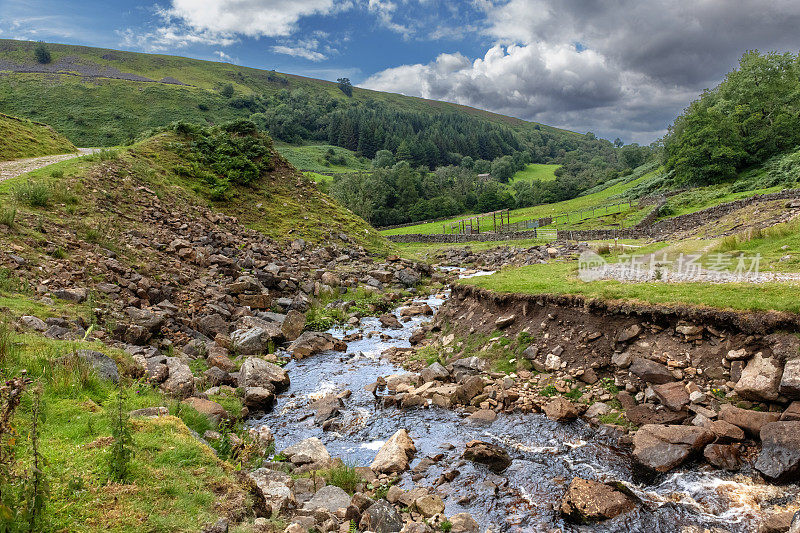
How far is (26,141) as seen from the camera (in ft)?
112

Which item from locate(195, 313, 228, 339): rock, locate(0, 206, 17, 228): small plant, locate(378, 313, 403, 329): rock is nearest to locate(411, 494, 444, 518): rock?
locate(195, 313, 228, 339): rock

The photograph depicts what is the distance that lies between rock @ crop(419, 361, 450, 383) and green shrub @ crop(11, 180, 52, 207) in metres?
21.0

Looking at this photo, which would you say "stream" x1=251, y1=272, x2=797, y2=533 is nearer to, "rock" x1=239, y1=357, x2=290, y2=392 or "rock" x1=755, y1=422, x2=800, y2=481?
"rock" x1=755, y1=422, x2=800, y2=481

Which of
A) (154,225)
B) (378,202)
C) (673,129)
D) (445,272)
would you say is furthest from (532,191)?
(154,225)

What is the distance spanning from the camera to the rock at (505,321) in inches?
663

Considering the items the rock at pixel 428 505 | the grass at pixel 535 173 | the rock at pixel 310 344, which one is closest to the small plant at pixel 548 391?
the rock at pixel 428 505

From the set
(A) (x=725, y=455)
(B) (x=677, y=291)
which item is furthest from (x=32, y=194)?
(A) (x=725, y=455)

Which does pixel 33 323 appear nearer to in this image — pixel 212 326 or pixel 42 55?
pixel 212 326

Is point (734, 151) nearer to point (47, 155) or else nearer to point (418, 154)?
point (47, 155)

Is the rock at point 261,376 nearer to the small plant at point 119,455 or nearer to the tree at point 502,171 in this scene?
the small plant at point 119,455

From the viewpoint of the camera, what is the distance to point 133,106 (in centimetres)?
11762

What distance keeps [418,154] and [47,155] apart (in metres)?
152

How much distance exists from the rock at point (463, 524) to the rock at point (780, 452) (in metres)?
5.88

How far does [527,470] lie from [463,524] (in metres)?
2.70
